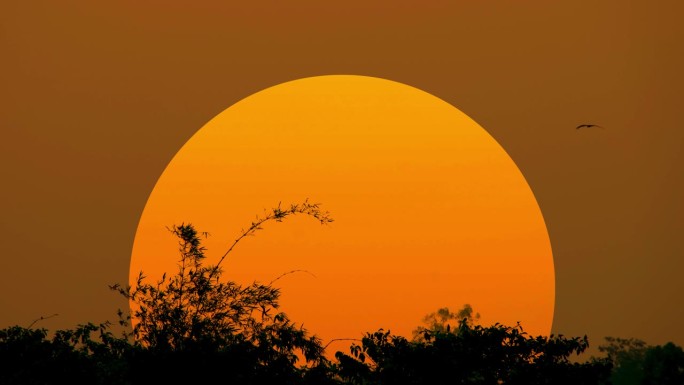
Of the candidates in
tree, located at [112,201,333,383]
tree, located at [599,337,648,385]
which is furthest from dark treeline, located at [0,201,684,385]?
tree, located at [599,337,648,385]

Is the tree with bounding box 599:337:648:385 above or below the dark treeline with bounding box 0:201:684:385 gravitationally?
above

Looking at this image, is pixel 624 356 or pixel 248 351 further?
pixel 624 356

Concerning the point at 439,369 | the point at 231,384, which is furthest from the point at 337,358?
the point at 231,384

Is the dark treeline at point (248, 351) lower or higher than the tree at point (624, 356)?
lower

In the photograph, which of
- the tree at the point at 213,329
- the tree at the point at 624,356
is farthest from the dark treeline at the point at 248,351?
the tree at the point at 624,356

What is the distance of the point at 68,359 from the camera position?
2883 centimetres

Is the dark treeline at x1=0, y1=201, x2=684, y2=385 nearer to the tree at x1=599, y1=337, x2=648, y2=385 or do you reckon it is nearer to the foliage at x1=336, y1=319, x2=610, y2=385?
the foliage at x1=336, y1=319, x2=610, y2=385

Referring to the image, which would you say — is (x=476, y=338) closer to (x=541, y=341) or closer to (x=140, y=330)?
(x=541, y=341)

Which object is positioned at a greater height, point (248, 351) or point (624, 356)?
point (624, 356)

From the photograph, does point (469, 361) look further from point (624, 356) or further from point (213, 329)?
point (624, 356)

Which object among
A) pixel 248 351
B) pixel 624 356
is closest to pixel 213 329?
pixel 248 351

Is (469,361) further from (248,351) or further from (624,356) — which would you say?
(624,356)

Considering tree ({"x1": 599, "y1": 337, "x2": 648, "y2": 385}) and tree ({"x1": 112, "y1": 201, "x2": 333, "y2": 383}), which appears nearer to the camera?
tree ({"x1": 112, "y1": 201, "x2": 333, "y2": 383})

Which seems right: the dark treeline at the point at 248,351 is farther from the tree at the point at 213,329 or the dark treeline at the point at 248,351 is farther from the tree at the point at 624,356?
the tree at the point at 624,356
